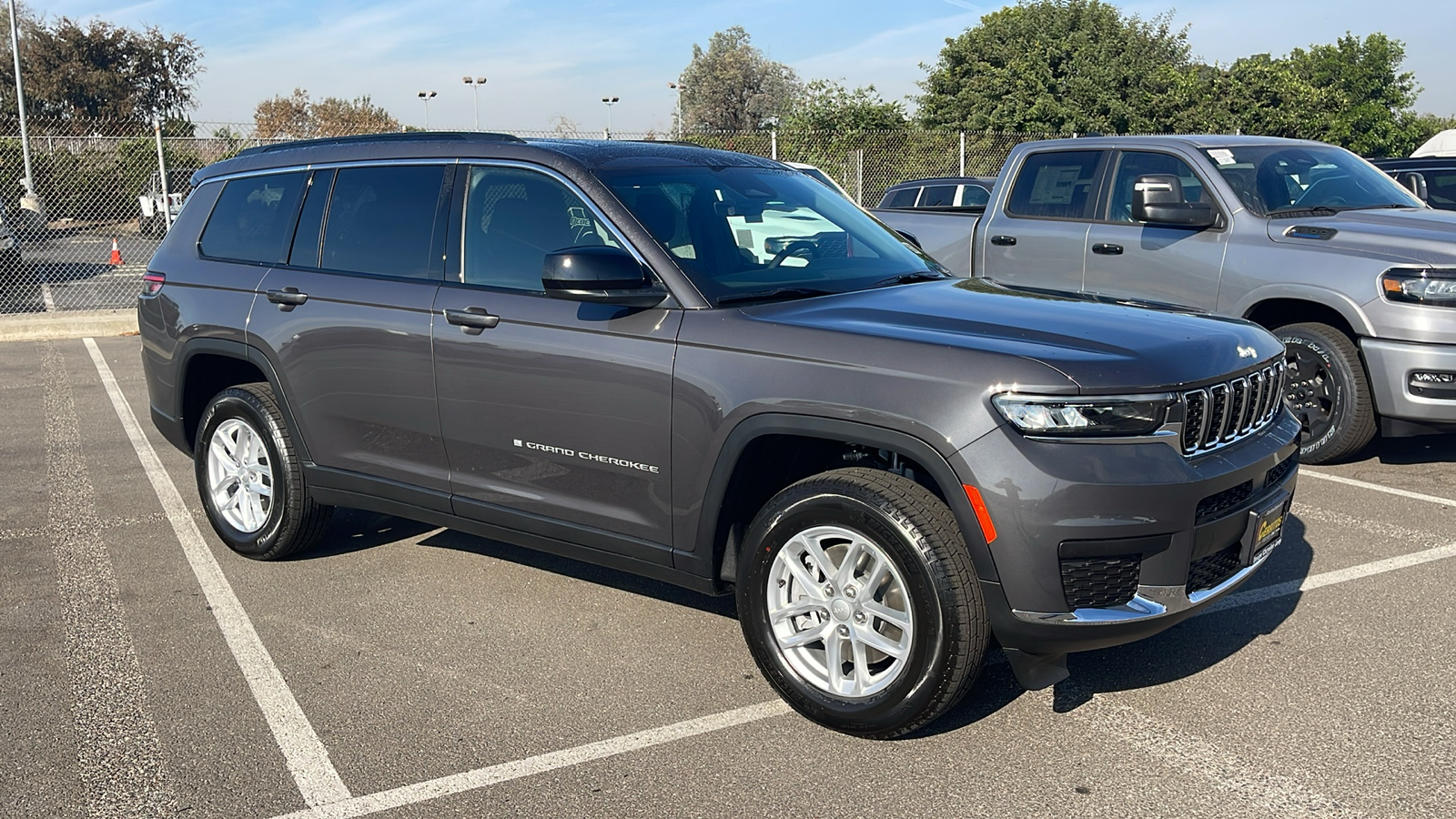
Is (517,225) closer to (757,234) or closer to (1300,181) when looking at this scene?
(757,234)

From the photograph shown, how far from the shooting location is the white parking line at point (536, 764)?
3338 mm

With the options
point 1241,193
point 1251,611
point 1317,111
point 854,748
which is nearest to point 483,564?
point 854,748

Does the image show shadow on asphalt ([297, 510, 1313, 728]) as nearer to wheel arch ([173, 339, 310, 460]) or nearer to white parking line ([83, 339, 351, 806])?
white parking line ([83, 339, 351, 806])

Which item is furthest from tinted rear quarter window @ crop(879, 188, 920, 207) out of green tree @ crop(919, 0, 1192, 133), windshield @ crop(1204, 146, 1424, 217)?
green tree @ crop(919, 0, 1192, 133)

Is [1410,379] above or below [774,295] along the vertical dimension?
below

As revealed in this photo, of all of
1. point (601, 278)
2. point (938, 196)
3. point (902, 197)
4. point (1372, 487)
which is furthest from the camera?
point (902, 197)

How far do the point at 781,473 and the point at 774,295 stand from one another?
0.61 meters

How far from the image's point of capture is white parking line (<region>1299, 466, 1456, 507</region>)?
21.1ft

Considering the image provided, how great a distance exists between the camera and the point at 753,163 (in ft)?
16.5

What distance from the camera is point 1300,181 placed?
25.4ft

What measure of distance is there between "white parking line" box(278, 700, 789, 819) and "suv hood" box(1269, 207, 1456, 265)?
4.78 m

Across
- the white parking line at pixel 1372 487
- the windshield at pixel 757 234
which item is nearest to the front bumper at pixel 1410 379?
the white parking line at pixel 1372 487

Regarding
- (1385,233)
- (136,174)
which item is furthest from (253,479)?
(136,174)

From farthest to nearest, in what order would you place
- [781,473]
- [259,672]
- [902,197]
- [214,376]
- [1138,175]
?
[902,197] → [1138,175] → [214,376] → [259,672] → [781,473]
